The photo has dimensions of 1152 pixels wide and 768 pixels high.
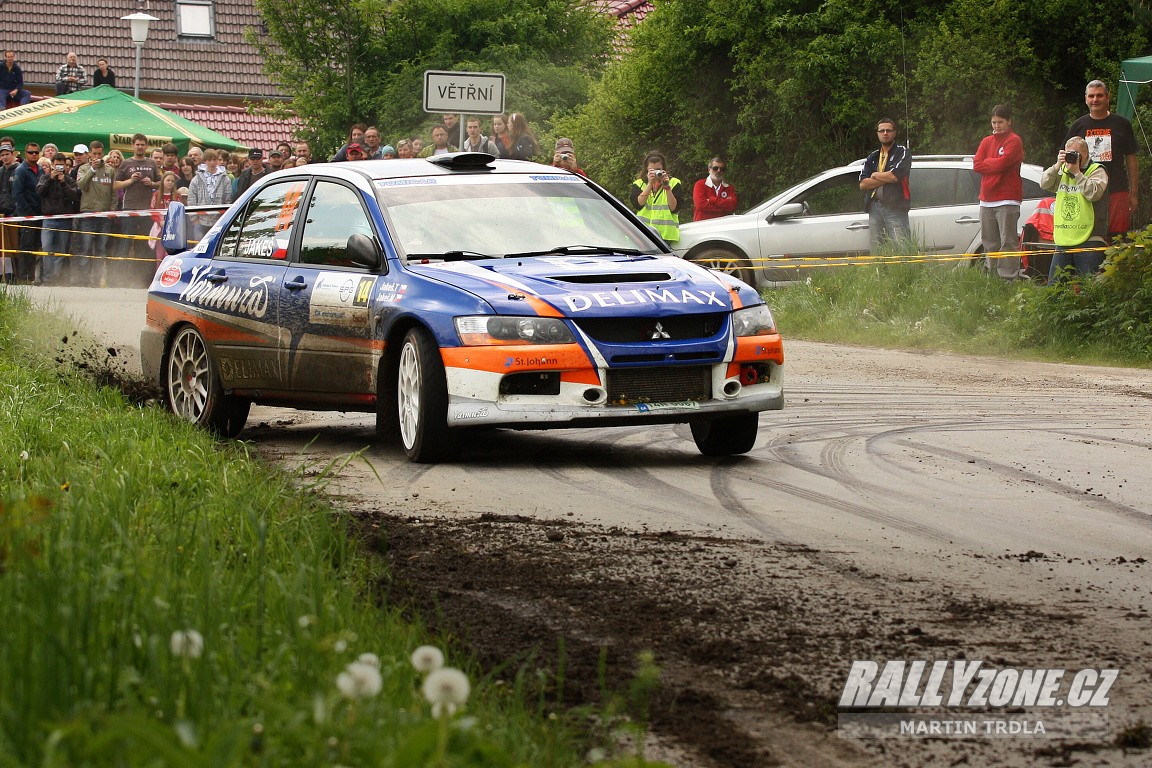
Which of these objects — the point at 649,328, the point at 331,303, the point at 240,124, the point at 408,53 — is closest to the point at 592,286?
the point at 649,328

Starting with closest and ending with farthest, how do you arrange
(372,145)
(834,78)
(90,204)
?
(372,145) → (834,78) → (90,204)

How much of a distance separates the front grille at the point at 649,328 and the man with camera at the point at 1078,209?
26.5ft

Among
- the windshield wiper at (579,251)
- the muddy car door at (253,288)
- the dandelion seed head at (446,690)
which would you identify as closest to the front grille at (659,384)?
the windshield wiper at (579,251)

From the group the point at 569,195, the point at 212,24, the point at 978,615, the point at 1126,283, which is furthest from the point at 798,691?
the point at 212,24

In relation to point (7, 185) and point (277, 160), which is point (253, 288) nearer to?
point (277, 160)

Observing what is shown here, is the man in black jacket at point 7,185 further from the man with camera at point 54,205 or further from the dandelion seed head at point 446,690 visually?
the dandelion seed head at point 446,690

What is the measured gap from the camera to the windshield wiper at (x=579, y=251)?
10039mm

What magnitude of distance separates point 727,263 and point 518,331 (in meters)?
13.2

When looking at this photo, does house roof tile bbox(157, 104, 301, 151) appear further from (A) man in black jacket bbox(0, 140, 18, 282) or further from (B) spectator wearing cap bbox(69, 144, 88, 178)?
(A) man in black jacket bbox(0, 140, 18, 282)

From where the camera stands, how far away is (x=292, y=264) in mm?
10531

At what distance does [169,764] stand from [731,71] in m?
25.6

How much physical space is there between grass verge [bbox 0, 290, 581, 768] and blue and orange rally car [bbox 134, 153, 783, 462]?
264cm

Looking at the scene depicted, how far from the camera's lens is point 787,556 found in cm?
661

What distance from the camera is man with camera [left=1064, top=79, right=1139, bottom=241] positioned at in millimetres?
17172
